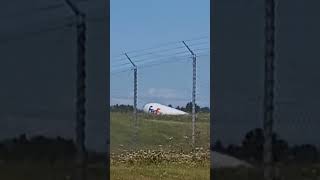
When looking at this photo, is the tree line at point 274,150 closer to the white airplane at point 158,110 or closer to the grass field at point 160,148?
the grass field at point 160,148

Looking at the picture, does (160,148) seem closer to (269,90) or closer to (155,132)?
(155,132)

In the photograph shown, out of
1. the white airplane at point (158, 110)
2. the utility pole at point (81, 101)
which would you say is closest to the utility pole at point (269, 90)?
the utility pole at point (81, 101)

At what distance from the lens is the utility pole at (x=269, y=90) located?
12.3 ft

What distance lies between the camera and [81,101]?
416 cm

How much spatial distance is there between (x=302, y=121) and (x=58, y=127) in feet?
5.31

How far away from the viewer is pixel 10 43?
14.2 ft

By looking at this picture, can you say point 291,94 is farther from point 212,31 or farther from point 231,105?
point 212,31

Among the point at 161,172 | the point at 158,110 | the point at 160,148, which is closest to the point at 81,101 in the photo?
the point at 161,172

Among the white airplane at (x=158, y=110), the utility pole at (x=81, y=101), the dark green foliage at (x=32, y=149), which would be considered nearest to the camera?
the utility pole at (x=81, y=101)

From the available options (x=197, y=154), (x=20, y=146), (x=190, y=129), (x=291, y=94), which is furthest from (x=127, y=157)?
(x=291, y=94)

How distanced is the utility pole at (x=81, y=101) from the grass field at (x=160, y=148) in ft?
11.3

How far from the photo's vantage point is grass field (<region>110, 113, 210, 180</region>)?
825 centimetres

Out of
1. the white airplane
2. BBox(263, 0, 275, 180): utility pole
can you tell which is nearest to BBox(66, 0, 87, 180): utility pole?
BBox(263, 0, 275, 180): utility pole

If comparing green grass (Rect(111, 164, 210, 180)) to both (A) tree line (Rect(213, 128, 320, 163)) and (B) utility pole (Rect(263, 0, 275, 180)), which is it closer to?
(A) tree line (Rect(213, 128, 320, 163))
